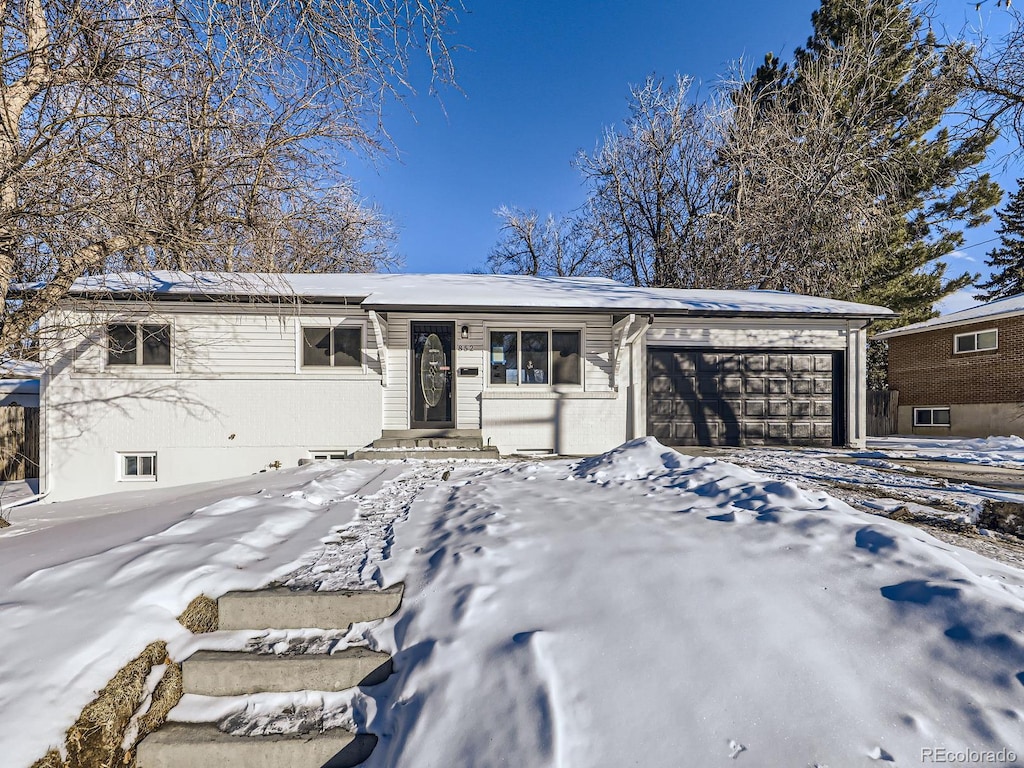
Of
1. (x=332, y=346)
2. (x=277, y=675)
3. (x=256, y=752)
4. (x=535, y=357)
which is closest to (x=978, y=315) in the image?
(x=535, y=357)

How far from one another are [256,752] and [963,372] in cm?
1965

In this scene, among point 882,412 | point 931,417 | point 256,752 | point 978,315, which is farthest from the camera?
point 882,412

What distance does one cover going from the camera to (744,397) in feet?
29.2

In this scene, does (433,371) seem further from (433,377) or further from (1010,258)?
(1010,258)

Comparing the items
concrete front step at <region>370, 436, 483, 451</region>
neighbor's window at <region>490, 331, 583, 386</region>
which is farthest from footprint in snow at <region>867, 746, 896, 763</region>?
neighbor's window at <region>490, 331, 583, 386</region>

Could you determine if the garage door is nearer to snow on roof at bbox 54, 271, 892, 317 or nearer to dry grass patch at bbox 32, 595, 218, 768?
snow on roof at bbox 54, 271, 892, 317

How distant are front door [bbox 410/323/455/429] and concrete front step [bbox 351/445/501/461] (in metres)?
1.07

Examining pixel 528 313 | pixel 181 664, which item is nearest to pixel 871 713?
pixel 181 664

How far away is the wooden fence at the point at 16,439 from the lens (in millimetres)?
9523

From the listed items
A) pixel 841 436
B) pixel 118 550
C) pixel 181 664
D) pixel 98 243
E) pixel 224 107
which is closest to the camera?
pixel 181 664

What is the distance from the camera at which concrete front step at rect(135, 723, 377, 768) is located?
1705mm

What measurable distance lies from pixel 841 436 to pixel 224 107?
12677mm

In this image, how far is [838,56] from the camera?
1425 cm

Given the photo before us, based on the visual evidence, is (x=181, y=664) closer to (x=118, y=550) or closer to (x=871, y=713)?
(x=118, y=550)
